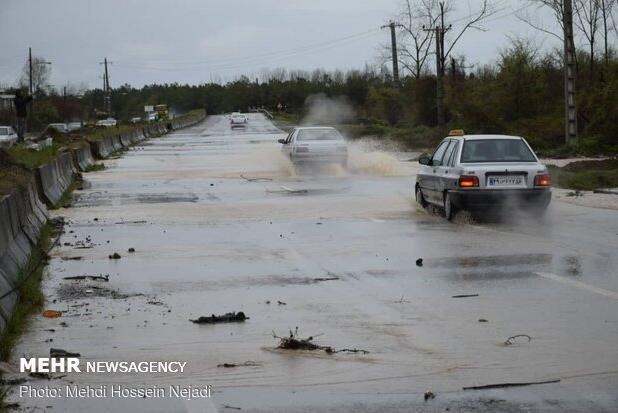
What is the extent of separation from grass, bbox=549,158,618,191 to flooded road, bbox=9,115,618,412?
4.07m

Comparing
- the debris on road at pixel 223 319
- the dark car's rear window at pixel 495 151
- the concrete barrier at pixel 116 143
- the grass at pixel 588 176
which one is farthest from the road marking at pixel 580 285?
the concrete barrier at pixel 116 143

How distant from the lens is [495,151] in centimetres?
1759

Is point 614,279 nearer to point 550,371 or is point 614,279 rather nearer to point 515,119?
point 550,371

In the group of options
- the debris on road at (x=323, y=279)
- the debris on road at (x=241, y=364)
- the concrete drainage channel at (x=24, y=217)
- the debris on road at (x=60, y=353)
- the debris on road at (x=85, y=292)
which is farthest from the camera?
the debris on road at (x=323, y=279)

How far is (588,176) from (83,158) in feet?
59.3

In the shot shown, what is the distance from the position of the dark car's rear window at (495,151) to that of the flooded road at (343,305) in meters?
1.06

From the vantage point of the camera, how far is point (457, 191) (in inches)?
675

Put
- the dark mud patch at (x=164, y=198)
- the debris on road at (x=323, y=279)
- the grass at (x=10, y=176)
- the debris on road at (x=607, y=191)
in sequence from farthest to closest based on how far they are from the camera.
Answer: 1. the dark mud patch at (x=164, y=198)
2. the debris on road at (x=607, y=191)
3. the grass at (x=10, y=176)
4. the debris on road at (x=323, y=279)

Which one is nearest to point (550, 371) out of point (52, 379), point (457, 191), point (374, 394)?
point (374, 394)

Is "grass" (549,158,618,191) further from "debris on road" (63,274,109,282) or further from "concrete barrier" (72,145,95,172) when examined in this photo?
"concrete barrier" (72,145,95,172)

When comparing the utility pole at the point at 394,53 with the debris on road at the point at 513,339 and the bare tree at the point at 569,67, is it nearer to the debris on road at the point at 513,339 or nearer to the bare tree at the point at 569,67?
the bare tree at the point at 569,67

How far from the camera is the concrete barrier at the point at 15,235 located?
9852 millimetres

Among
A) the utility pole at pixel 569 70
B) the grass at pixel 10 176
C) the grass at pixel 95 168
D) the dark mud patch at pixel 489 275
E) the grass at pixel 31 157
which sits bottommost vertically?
the grass at pixel 95 168

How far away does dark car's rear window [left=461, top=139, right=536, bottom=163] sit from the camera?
→ 1747 centimetres
